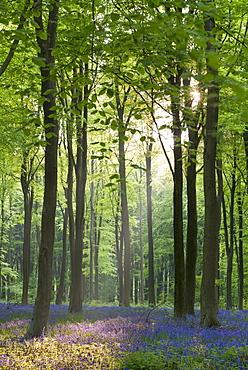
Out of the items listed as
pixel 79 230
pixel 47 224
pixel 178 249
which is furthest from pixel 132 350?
pixel 79 230

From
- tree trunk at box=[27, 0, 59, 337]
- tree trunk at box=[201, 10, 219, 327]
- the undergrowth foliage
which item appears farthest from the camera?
tree trunk at box=[201, 10, 219, 327]

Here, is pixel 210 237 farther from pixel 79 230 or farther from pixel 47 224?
pixel 79 230

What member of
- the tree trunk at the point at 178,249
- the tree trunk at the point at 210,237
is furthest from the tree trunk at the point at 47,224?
the tree trunk at the point at 210,237

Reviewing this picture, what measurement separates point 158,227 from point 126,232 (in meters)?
24.4

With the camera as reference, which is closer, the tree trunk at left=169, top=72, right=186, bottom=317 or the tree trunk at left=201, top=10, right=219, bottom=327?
the tree trunk at left=201, top=10, right=219, bottom=327

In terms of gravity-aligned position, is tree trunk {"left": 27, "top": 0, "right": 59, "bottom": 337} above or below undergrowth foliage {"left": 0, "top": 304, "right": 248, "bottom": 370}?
above

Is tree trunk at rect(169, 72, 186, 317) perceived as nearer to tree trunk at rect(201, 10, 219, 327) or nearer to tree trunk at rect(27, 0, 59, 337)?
tree trunk at rect(201, 10, 219, 327)

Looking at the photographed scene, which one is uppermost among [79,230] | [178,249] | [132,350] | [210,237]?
[79,230]

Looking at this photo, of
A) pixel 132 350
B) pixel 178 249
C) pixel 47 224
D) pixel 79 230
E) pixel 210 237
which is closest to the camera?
pixel 132 350

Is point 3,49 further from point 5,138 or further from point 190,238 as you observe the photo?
point 190,238

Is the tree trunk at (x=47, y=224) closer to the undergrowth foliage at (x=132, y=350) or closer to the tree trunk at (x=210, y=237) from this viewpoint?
the undergrowth foliage at (x=132, y=350)

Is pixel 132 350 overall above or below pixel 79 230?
below

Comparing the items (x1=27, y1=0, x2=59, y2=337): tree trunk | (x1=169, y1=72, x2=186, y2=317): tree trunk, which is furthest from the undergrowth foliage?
(x1=169, y1=72, x2=186, y2=317): tree trunk

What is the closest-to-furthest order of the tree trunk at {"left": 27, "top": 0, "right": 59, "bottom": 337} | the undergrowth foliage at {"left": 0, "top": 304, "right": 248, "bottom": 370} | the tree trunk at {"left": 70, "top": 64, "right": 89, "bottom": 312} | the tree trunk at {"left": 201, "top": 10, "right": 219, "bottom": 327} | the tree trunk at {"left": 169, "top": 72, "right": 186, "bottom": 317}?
the undergrowth foliage at {"left": 0, "top": 304, "right": 248, "bottom": 370} < the tree trunk at {"left": 27, "top": 0, "right": 59, "bottom": 337} < the tree trunk at {"left": 201, "top": 10, "right": 219, "bottom": 327} < the tree trunk at {"left": 169, "top": 72, "right": 186, "bottom": 317} < the tree trunk at {"left": 70, "top": 64, "right": 89, "bottom": 312}
